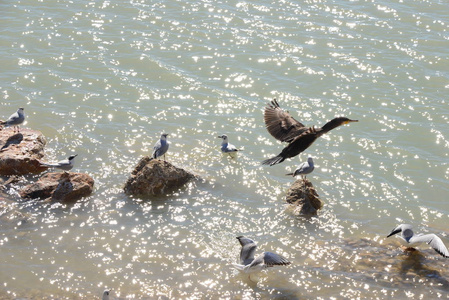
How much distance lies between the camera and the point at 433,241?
1038cm

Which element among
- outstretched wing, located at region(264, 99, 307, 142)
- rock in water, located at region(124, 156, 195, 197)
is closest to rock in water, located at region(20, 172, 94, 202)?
rock in water, located at region(124, 156, 195, 197)

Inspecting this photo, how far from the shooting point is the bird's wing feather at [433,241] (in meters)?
10.2

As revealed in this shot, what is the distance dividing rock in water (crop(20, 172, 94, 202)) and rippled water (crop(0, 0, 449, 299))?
0.23m

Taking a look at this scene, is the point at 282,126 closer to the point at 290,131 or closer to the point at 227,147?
the point at 290,131

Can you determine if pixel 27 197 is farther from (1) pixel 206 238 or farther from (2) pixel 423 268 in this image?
(2) pixel 423 268

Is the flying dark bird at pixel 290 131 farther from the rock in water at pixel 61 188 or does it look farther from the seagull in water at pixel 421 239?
the rock in water at pixel 61 188

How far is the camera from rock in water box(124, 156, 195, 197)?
477 inches

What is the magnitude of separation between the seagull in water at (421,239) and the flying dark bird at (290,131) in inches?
87.5

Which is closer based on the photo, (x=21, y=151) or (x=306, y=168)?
(x=306, y=168)

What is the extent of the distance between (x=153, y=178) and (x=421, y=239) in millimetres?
5211

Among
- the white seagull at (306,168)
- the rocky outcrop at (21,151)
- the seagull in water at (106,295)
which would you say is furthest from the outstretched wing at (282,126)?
the rocky outcrop at (21,151)

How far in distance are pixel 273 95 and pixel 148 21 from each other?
21.7ft

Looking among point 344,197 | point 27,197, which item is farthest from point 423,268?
point 27,197

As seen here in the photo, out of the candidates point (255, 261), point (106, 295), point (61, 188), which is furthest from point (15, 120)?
point (255, 261)
